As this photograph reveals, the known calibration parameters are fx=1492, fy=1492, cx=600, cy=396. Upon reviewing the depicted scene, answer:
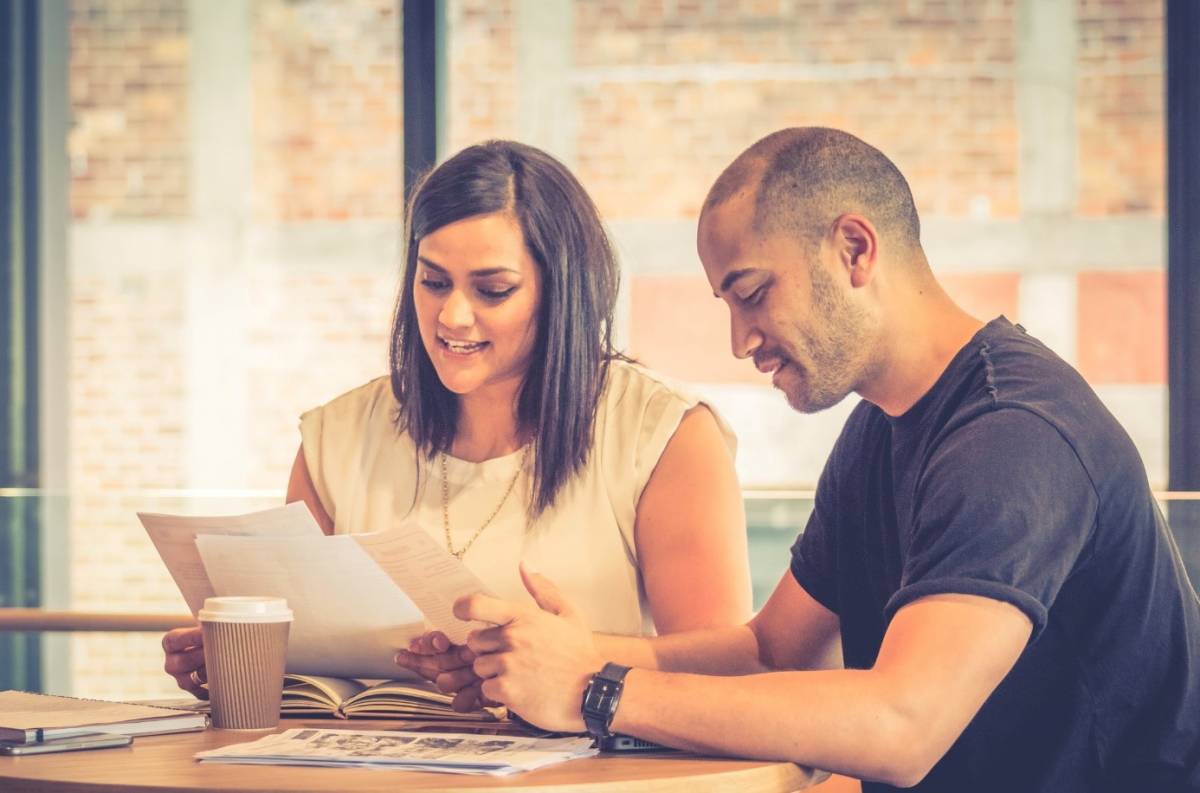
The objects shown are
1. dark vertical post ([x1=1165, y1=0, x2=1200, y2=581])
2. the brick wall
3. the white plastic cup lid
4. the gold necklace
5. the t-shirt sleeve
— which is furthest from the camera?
the brick wall

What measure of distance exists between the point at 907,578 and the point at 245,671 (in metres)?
0.64

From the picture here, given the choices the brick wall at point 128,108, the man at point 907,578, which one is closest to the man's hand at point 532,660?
the man at point 907,578

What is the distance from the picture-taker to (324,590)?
1527 mm

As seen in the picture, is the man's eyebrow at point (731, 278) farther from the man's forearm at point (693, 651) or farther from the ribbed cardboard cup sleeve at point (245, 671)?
the ribbed cardboard cup sleeve at point (245, 671)

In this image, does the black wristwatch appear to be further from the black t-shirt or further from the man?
the black t-shirt

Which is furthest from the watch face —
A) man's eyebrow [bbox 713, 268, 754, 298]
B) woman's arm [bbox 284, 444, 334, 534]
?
woman's arm [bbox 284, 444, 334, 534]

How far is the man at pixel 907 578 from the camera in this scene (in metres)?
1.27

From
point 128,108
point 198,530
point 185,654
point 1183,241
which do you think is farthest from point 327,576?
point 128,108

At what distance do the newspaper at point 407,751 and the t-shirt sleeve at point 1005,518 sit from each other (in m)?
0.34

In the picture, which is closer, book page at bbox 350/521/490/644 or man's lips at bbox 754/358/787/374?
book page at bbox 350/521/490/644

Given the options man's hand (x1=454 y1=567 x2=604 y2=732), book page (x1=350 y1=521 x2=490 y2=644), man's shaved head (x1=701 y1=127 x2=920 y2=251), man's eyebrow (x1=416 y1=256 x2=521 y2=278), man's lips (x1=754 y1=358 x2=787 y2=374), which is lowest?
man's hand (x1=454 y1=567 x2=604 y2=732)

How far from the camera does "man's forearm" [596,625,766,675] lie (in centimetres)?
162

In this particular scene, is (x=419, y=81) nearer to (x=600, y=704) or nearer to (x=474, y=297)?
(x=474, y=297)

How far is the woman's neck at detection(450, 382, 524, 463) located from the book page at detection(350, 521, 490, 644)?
564mm
